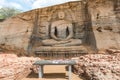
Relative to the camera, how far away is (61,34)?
12062mm

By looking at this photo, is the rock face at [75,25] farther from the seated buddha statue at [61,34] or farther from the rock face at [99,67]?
the rock face at [99,67]

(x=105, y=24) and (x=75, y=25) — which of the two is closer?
(x=105, y=24)

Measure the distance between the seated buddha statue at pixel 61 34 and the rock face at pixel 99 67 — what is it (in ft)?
10.9

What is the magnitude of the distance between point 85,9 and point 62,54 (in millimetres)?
2476

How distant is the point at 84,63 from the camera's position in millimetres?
7664

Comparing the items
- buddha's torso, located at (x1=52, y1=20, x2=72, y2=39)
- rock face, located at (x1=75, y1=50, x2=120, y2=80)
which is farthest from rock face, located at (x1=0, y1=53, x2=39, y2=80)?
buddha's torso, located at (x1=52, y1=20, x2=72, y2=39)

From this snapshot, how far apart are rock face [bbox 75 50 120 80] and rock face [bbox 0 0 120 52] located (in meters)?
2.87

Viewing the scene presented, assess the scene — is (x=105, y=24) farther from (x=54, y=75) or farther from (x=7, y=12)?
(x=7, y=12)

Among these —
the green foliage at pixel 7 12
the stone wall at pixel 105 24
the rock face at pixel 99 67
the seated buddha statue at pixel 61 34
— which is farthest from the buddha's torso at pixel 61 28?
the green foliage at pixel 7 12

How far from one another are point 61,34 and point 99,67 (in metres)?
5.33

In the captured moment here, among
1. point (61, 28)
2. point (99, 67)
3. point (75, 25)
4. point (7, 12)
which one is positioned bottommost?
point (99, 67)


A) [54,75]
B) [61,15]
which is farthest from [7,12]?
[54,75]

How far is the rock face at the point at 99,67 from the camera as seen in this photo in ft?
21.7

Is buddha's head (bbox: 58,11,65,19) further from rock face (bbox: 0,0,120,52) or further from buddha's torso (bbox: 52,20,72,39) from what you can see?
buddha's torso (bbox: 52,20,72,39)
